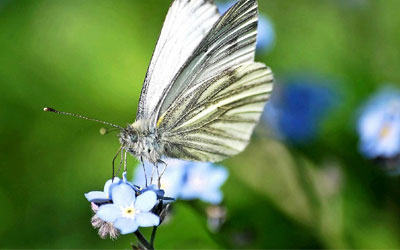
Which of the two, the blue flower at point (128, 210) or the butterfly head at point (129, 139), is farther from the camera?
the butterfly head at point (129, 139)

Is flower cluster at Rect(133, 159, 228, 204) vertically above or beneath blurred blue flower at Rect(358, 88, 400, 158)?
beneath

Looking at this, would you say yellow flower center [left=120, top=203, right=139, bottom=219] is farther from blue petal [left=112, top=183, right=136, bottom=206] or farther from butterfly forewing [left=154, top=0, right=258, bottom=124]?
butterfly forewing [left=154, top=0, right=258, bottom=124]

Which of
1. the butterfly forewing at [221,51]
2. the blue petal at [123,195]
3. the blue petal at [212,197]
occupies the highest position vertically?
the butterfly forewing at [221,51]

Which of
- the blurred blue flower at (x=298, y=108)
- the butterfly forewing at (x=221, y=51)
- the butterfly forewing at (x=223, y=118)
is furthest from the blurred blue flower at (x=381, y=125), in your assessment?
the butterfly forewing at (x=221, y=51)

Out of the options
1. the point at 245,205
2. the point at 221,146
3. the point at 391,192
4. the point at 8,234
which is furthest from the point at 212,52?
the point at 8,234

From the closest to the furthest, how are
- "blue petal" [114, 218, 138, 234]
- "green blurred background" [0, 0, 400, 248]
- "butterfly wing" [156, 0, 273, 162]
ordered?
"blue petal" [114, 218, 138, 234]
"butterfly wing" [156, 0, 273, 162]
"green blurred background" [0, 0, 400, 248]

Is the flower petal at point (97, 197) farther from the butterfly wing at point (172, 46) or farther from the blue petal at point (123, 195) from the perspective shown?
the butterfly wing at point (172, 46)

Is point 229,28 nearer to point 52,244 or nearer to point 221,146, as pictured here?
point 221,146

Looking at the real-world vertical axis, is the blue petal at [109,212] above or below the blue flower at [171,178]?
below

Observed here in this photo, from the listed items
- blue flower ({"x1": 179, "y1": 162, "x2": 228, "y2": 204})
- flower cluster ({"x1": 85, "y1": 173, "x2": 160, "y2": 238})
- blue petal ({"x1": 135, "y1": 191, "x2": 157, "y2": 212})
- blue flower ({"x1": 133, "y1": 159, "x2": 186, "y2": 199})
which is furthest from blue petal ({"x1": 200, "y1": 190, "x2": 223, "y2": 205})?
blue petal ({"x1": 135, "y1": 191, "x2": 157, "y2": 212})
